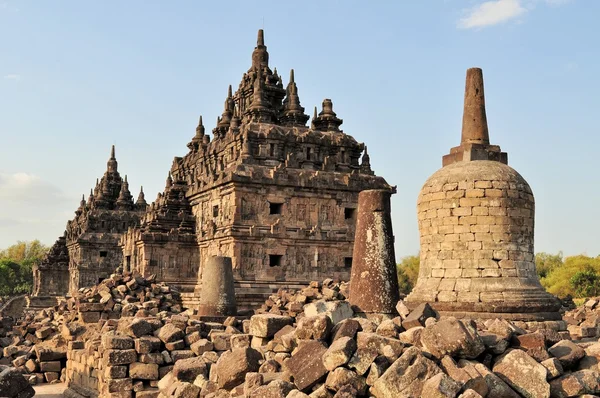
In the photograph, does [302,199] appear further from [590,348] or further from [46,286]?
[46,286]

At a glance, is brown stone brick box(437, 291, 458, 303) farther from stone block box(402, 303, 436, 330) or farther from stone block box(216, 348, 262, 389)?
stone block box(216, 348, 262, 389)

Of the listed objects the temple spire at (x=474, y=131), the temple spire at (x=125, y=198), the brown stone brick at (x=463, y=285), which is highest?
the temple spire at (x=125, y=198)

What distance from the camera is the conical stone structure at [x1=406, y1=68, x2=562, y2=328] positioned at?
10883mm

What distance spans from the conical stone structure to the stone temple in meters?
12.7

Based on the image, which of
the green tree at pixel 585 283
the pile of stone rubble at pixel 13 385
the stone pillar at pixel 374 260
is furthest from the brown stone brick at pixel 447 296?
the green tree at pixel 585 283

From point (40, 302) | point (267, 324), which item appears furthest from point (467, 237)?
point (40, 302)

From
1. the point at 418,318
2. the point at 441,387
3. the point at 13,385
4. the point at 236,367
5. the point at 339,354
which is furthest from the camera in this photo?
the point at 13,385

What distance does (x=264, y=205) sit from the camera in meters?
25.0

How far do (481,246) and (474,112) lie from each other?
8.25 feet

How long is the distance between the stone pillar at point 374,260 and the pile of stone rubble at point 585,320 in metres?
4.35

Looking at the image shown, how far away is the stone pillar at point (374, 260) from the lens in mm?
10852

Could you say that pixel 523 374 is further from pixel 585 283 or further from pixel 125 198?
pixel 125 198

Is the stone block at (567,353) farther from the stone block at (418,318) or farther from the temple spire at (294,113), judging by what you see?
the temple spire at (294,113)

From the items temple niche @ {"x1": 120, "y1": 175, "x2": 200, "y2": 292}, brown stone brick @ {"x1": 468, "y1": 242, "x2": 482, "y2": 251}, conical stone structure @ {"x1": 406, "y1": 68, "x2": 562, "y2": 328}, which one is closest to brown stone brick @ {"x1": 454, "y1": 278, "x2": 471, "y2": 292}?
conical stone structure @ {"x1": 406, "y1": 68, "x2": 562, "y2": 328}
